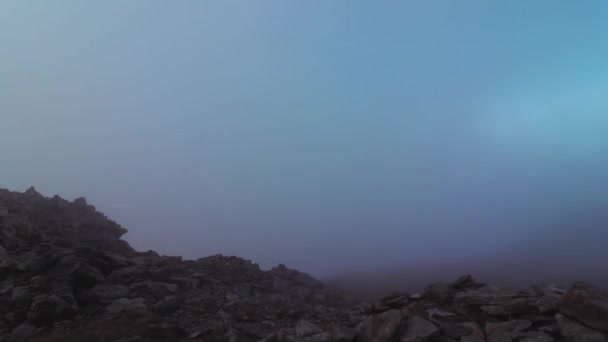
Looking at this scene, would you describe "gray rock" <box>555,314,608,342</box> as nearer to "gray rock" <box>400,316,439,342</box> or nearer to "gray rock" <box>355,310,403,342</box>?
"gray rock" <box>400,316,439,342</box>

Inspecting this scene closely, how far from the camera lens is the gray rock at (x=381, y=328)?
12.0 meters

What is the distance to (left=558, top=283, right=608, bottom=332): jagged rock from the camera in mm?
10555

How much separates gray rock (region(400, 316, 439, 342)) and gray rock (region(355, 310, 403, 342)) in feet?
0.78

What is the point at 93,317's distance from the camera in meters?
15.8

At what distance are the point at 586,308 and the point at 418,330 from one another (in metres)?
4.22

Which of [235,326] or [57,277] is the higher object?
[57,277]

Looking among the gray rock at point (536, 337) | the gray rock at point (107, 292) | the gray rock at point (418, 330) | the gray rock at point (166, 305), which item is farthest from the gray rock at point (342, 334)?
the gray rock at point (107, 292)

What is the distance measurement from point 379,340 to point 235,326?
5.51m

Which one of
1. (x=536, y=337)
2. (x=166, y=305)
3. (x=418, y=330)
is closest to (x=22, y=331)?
(x=166, y=305)

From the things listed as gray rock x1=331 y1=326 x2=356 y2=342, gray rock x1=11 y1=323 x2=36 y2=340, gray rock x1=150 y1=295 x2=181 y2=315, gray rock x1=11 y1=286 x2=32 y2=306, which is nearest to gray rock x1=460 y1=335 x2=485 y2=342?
gray rock x1=331 y1=326 x2=356 y2=342

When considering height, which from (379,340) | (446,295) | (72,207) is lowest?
(379,340)

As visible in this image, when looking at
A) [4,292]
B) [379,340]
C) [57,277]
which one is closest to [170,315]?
[57,277]

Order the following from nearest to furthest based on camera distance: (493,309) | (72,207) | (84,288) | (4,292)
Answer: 1. (493,309)
2. (4,292)
3. (84,288)
4. (72,207)

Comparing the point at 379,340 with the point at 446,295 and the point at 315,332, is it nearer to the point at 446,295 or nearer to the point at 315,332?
the point at 315,332
